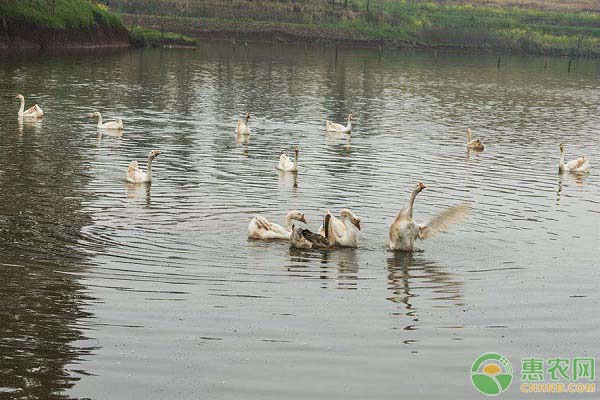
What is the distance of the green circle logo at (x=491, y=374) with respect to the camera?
13.0 meters

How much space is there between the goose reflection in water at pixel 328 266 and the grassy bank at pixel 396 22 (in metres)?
95.7

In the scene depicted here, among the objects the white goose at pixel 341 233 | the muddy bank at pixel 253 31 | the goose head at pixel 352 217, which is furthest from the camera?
the muddy bank at pixel 253 31

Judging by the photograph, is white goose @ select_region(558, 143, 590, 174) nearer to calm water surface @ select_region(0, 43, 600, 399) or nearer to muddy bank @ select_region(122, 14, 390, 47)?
calm water surface @ select_region(0, 43, 600, 399)

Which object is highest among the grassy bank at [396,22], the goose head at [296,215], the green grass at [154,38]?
the grassy bank at [396,22]

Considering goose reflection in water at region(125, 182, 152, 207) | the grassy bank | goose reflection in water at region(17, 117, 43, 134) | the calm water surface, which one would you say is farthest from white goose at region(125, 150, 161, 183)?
the grassy bank

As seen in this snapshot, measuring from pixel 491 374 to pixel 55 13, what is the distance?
73.0 m

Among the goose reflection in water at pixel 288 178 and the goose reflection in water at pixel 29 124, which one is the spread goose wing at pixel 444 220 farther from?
the goose reflection in water at pixel 29 124

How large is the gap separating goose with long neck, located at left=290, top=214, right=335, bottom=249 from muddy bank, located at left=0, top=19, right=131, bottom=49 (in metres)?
57.7

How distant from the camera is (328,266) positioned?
18828mm

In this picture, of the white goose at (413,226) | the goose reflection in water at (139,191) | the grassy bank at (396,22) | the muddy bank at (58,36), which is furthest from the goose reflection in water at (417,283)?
the grassy bank at (396,22)

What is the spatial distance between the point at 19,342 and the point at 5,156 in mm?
16228

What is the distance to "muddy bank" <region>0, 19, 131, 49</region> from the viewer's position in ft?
243

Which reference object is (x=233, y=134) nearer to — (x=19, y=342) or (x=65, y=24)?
(x=19, y=342)

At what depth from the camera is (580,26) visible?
5812 inches
